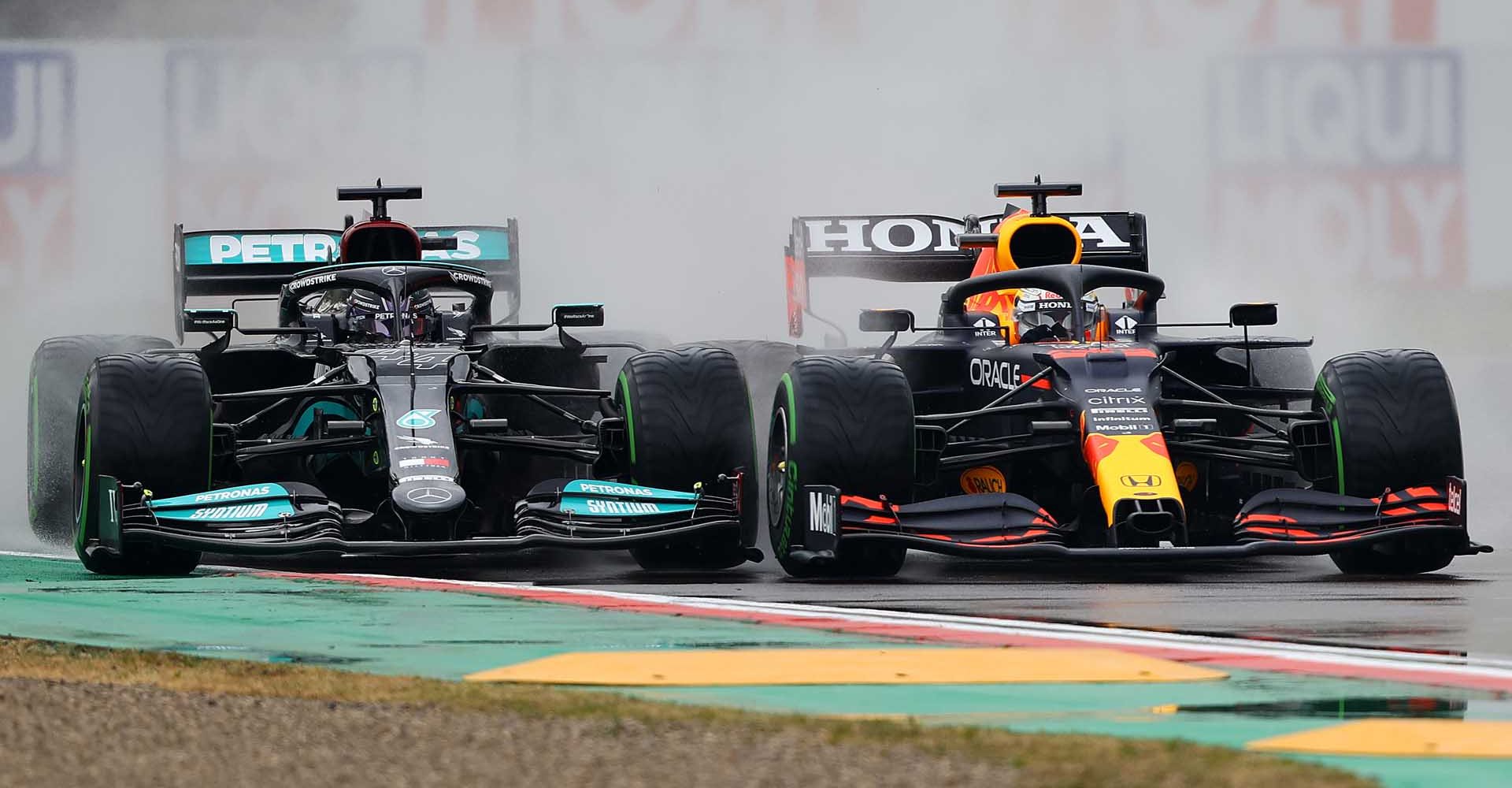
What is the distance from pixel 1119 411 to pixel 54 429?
5.91 metres

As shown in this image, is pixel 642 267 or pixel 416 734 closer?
pixel 416 734

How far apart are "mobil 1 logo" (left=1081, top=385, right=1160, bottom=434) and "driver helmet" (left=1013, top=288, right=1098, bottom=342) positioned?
4.21 ft

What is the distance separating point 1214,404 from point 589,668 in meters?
5.10

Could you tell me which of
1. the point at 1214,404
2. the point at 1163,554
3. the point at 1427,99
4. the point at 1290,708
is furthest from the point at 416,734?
the point at 1427,99

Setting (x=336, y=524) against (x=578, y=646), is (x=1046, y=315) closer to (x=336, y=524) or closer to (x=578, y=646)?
(x=336, y=524)

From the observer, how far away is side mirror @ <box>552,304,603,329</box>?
11.7 metres

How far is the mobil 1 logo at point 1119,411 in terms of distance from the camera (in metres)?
10.2

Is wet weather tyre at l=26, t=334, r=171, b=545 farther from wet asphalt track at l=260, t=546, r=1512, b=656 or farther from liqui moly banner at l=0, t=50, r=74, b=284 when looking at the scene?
liqui moly banner at l=0, t=50, r=74, b=284

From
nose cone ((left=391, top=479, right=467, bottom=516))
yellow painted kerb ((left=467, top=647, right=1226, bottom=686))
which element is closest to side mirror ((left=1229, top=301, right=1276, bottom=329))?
nose cone ((left=391, top=479, right=467, bottom=516))

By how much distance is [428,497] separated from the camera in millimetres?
10062

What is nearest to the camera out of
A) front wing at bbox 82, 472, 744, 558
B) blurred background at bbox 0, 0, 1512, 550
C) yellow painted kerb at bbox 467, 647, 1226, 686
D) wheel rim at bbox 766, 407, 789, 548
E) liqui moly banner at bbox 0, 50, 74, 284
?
→ yellow painted kerb at bbox 467, 647, 1226, 686

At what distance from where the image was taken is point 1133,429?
10.2 metres

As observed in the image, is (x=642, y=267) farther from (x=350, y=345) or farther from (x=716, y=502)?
(x=716, y=502)

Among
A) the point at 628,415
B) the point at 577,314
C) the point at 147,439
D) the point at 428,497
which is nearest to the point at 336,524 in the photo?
the point at 428,497
